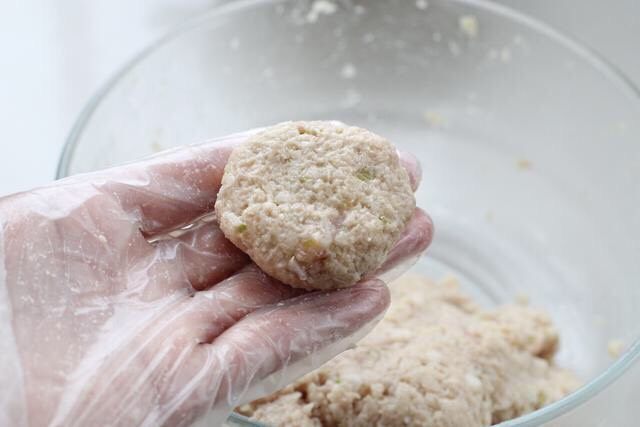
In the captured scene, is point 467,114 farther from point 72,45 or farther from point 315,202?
point 72,45

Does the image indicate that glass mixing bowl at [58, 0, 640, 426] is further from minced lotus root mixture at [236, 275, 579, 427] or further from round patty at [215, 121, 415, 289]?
round patty at [215, 121, 415, 289]

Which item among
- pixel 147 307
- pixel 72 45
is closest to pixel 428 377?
pixel 147 307

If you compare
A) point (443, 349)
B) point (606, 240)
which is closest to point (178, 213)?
point (443, 349)

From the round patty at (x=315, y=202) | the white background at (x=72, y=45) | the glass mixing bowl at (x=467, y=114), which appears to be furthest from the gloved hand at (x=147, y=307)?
the white background at (x=72, y=45)

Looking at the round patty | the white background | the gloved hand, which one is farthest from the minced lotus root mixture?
the white background

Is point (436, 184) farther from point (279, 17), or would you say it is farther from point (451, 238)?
point (279, 17)
